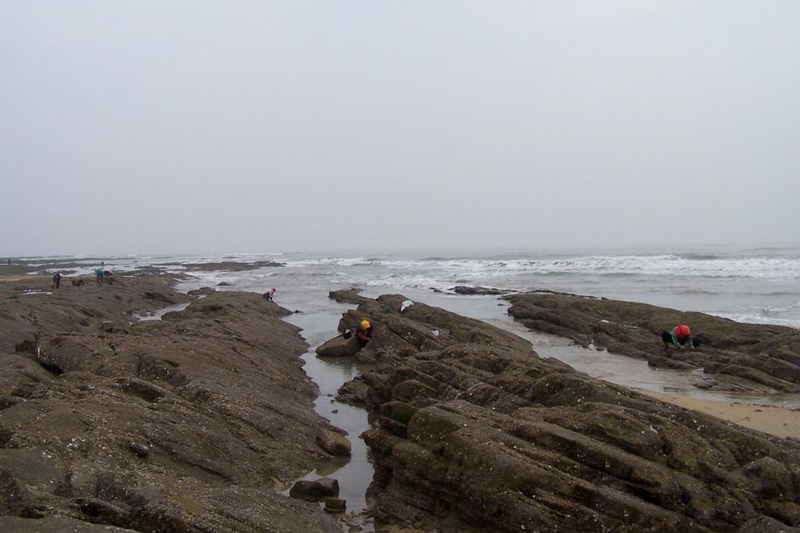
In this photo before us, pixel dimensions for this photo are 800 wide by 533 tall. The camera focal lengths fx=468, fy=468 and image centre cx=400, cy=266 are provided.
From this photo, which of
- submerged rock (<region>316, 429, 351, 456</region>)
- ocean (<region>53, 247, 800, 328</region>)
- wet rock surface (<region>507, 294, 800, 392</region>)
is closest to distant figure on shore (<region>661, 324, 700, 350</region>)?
wet rock surface (<region>507, 294, 800, 392</region>)

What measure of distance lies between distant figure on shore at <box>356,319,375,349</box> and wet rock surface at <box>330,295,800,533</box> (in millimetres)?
10845

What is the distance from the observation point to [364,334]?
20594 millimetres

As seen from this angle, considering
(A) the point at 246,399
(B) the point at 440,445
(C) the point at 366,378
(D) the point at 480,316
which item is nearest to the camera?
(B) the point at 440,445

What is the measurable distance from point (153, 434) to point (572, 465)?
700cm

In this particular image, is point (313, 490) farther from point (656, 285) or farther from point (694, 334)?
point (656, 285)

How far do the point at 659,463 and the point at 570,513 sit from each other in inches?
71.6

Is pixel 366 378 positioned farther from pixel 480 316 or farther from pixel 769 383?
pixel 480 316

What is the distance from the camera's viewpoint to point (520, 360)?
38.1ft

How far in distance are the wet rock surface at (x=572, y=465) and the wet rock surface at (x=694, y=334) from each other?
34.6 ft

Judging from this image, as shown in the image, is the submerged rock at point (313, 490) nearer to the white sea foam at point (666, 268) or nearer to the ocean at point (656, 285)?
the ocean at point (656, 285)

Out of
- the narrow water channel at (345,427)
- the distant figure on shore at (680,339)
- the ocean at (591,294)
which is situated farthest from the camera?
the distant figure on shore at (680,339)

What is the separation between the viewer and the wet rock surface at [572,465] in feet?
21.4

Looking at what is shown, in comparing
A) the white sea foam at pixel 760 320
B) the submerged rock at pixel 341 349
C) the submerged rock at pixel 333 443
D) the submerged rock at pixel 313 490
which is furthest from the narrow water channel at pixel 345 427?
the white sea foam at pixel 760 320

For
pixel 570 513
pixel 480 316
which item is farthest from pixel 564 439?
pixel 480 316
